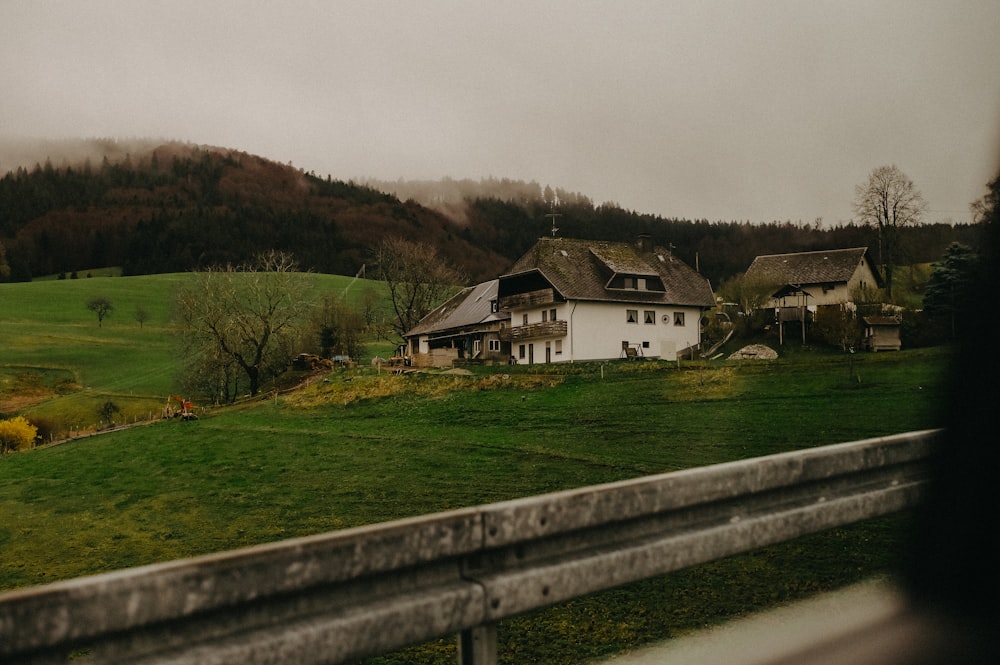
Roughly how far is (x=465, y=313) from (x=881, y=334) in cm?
4320

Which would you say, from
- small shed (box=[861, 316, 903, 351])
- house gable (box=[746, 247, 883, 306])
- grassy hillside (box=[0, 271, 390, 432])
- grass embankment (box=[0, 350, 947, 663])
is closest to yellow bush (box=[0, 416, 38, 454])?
grassy hillside (box=[0, 271, 390, 432])

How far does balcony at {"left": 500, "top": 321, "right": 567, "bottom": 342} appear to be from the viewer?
50438 mm

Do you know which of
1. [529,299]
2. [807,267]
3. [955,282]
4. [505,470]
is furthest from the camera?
[807,267]

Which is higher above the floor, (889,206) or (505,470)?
(889,206)

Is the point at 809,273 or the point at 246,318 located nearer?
the point at 809,273

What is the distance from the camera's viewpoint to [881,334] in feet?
76.1

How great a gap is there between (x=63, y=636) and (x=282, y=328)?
187ft

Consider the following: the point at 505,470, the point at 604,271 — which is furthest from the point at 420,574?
the point at 604,271

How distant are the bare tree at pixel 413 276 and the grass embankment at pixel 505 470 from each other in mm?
45510

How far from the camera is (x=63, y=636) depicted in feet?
6.35

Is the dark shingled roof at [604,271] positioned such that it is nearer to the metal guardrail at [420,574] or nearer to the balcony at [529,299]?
the balcony at [529,299]

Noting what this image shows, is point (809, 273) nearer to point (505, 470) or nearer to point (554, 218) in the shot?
point (554, 218)

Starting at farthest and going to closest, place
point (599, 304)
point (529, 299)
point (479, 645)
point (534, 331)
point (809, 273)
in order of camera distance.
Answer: point (809, 273) → point (529, 299) → point (534, 331) → point (599, 304) → point (479, 645)

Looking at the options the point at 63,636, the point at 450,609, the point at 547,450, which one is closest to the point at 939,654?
the point at 450,609
